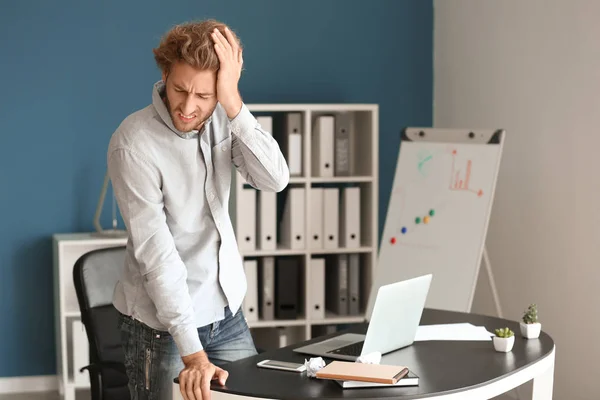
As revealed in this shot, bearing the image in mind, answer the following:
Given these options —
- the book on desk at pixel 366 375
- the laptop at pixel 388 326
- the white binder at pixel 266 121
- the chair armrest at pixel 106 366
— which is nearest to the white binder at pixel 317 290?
the white binder at pixel 266 121

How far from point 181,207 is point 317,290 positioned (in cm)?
252

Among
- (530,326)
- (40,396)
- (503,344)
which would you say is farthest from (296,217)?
(503,344)

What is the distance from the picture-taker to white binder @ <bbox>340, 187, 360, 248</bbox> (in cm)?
461

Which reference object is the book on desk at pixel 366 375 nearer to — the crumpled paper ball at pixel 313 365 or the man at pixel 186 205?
the crumpled paper ball at pixel 313 365

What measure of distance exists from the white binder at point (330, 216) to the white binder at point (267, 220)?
27 cm

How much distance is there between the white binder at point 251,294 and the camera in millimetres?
4527

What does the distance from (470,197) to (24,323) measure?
8.05ft

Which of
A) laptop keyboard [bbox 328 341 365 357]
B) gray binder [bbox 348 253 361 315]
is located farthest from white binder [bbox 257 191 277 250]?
laptop keyboard [bbox 328 341 365 357]

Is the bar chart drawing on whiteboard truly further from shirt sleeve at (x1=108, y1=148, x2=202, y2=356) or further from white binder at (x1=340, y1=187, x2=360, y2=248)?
shirt sleeve at (x1=108, y1=148, x2=202, y2=356)

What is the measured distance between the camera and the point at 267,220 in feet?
14.8

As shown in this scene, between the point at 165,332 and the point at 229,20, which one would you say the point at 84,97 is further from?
the point at 165,332

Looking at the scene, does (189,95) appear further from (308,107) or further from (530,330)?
(308,107)

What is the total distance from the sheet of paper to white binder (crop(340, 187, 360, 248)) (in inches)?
76.7

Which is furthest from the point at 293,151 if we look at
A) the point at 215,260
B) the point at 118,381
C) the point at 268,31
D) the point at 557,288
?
the point at 215,260
